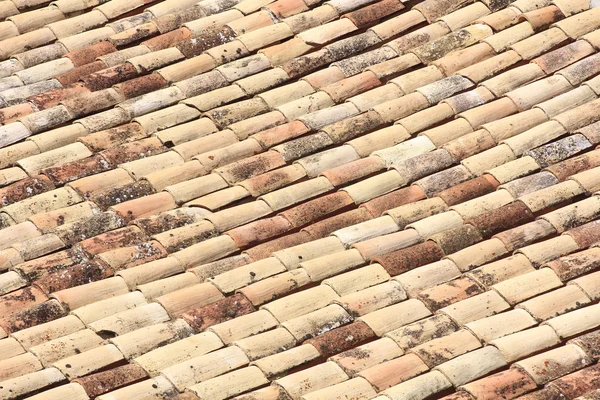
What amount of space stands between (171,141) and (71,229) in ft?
3.30

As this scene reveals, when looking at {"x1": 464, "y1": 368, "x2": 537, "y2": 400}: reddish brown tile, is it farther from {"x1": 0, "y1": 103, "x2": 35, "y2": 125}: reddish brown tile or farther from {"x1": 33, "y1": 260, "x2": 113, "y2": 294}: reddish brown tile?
{"x1": 0, "y1": 103, "x2": 35, "y2": 125}: reddish brown tile

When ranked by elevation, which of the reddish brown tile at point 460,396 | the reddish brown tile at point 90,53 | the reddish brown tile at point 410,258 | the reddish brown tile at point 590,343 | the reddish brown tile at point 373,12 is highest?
the reddish brown tile at point 373,12

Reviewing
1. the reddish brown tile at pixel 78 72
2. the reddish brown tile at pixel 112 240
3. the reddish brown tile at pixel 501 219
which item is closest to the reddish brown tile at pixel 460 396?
the reddish brown tile at pixel 501 219

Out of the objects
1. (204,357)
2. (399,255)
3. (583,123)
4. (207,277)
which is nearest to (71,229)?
(207,277)

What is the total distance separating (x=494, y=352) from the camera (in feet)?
18.9

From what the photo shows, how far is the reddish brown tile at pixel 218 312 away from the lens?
20.1 ft

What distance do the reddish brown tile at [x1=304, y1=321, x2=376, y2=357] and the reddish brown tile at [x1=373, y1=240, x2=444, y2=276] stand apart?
49cm

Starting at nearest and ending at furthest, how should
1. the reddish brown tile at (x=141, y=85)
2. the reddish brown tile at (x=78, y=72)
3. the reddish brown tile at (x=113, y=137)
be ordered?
the reddish brown tile at (x=113, y=137) → the reddish brown tile at (x=141, y=85) → the reddish brown tile at (x=78, y=72)

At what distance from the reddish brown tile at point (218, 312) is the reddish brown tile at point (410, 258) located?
2.44 feet

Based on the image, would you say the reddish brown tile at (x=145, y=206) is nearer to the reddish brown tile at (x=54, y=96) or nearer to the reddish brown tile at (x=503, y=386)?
the reddish brown tile at (x=54, y=96)

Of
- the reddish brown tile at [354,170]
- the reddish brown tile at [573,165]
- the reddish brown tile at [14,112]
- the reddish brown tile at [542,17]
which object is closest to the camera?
the reddish brown tile at [573,165]

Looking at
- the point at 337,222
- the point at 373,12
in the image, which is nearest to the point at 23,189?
the point at 337,222

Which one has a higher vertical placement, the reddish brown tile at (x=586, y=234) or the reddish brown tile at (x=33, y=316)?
the reddish brown tile at (x=586, y=234)

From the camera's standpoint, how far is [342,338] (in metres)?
6.00
